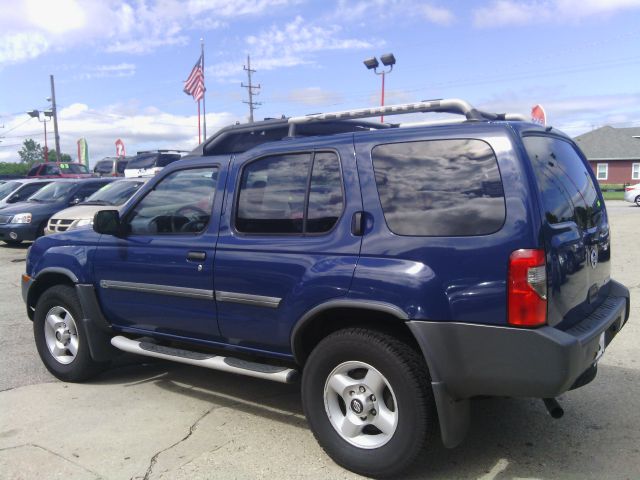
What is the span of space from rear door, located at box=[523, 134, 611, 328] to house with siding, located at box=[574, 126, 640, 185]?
170ft

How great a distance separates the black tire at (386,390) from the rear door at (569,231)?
759 mm

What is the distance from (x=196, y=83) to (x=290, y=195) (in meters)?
24.6

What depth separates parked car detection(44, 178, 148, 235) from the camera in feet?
38.2

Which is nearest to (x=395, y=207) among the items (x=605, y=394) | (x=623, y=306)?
(x=623, y=306)

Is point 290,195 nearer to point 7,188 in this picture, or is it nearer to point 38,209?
point 38,209

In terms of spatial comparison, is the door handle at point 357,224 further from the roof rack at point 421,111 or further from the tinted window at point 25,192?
the tinted window at point 25,192

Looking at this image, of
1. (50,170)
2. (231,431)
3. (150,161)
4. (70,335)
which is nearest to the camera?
(231,431)

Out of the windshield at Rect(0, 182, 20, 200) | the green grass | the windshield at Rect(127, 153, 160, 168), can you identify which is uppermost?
the windshield at Rect(127, 153, 160, 168)

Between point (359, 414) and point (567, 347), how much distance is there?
1204 mm

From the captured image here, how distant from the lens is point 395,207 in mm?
3338

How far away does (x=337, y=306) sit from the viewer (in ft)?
11.0

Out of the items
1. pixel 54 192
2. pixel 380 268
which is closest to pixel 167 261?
pixel 380 268

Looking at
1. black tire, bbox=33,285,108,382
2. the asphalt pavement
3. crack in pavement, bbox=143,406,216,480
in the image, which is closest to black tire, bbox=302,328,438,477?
the asphalt pavement

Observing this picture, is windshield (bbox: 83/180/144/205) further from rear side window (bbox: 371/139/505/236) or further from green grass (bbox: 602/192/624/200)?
green grass (bbox: 602/192/624/200)
